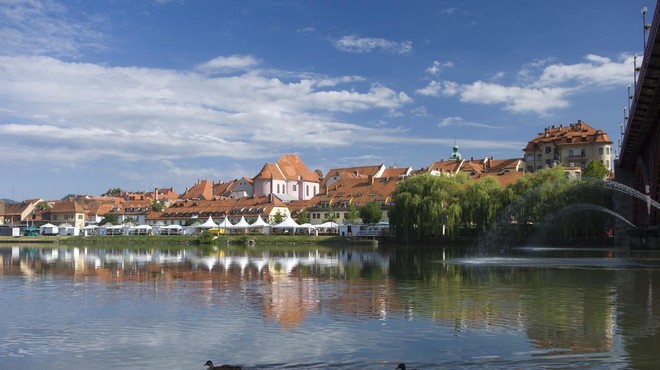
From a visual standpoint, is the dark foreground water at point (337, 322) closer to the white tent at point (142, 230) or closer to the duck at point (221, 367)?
the duck at point (221, 367)

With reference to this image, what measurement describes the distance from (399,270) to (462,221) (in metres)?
41.3

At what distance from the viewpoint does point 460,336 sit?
19.2 m

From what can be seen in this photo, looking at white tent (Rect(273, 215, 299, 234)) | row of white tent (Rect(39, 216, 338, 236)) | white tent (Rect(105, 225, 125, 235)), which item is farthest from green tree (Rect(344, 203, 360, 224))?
white tent (Rect(105, 225, 125, 235))

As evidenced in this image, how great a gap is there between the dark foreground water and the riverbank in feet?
193

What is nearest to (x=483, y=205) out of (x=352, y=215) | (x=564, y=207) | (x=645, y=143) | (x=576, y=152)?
(x=564, y=207)

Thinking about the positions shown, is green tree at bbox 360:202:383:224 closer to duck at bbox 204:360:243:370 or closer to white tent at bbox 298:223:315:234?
white tent at bbox 298:223:315:234

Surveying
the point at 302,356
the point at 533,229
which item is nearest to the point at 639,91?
the point at 302,356

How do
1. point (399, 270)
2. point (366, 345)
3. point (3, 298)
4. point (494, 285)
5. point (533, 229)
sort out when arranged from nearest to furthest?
point (366, 345)
point (3, 298)
point (494, 285)
point (399, 270)
point (533, 229)

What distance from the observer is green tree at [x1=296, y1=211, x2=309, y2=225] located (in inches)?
4964

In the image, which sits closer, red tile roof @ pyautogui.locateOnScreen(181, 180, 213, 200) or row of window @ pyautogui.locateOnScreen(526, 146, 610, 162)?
row of window @ pyautogui.locateOnScreen(526, 146, 610, 162)

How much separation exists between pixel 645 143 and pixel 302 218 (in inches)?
3003

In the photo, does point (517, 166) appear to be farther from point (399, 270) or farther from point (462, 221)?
point (399, 270)

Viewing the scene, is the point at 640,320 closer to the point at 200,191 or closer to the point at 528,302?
the point at 528,302

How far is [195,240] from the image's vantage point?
109062 mm
